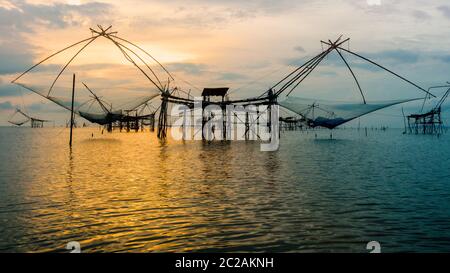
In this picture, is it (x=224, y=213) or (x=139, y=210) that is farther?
(x=139, y=210)

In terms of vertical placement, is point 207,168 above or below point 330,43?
below

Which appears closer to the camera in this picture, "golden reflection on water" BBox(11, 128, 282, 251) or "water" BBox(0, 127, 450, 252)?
"water" BBox(0, 127, 450, 252)

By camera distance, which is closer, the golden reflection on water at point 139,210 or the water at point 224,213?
the water at point 224,213

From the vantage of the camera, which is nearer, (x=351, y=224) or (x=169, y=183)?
(x=351, y=224)

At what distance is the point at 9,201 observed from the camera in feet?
41.9
